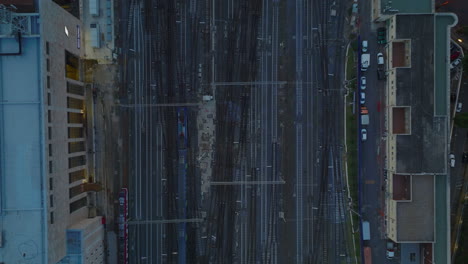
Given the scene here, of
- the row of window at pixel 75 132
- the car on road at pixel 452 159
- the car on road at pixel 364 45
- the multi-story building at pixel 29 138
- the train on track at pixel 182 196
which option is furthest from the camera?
the train on track at pixel 182 196

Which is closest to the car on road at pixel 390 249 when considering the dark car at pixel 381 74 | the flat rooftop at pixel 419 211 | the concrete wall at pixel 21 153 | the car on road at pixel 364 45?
the flat rooftop at pixel 419 211

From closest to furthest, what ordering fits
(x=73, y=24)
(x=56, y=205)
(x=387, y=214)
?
1. (x=56, y=205)
2. (x=73, y=24)
3. (x=387, y=214)

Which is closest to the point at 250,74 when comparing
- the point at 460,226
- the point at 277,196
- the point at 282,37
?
the point at 282,37

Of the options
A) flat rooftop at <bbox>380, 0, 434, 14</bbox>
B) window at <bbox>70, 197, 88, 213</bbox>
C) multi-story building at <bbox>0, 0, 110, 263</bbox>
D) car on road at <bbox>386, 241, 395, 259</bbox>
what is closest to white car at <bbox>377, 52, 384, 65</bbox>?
flat rooftop at <bbox>380, 0, 434, 14</bbox>

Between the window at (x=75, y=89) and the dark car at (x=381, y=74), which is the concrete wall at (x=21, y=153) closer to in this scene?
the window at (x=75, y=89)

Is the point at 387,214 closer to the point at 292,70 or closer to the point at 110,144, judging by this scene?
the point at 292,70

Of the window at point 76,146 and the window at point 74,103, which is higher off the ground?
the window at point 74,103

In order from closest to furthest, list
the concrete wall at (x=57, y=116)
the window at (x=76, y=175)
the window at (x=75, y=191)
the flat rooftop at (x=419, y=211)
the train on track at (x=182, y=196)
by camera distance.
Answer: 1. the concrete wall at (x=57, y=116)
2. the window at (x=75, y=191)
3. the window at (x=76, y=175)
4. the flat rooftop at (x=419, y=211)
5. the train on track at (x=182, y=196)
